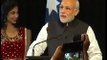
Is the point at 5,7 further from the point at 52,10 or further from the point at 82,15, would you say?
the point at 82,15

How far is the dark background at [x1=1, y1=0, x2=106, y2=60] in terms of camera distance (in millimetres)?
1824

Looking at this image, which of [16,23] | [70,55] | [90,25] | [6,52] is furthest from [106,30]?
[70,55]

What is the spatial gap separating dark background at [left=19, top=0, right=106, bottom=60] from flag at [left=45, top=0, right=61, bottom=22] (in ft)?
0.11

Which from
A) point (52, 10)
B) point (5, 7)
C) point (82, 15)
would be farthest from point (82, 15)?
point (5, 7)

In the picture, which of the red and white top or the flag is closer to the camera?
the red and white top

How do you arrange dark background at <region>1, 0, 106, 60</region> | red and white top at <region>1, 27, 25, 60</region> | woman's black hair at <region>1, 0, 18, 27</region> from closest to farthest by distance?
red and white top at <region>1, 27, 25, 60</region>
woman's black hair at <region>1, 0, 18, 27</region>
dark background at <region>1, 0, 106, 60</region>

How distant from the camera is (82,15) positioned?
1.98 m

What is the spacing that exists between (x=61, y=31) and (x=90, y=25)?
26 centimetres

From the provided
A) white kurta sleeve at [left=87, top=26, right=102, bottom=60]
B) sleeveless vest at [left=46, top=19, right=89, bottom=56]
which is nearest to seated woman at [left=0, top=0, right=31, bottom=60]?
sleeveless vest at [left=46, top=19, right=89, bottom=56]

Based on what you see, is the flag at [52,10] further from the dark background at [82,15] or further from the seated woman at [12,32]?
the seated woman at [12,32]

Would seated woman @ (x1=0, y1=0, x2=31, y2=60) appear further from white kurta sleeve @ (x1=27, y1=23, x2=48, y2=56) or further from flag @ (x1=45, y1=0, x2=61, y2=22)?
flag @ (x1=45, y1=0, x2=61, y2=22)

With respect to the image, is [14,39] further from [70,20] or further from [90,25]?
[90,25]

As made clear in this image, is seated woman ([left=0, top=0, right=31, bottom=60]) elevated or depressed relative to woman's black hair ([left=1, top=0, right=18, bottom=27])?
depressed

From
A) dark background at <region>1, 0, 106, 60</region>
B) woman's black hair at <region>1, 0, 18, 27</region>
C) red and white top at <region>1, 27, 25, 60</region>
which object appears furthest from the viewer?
dark background at <region>1, 0, 106, 60</region>
